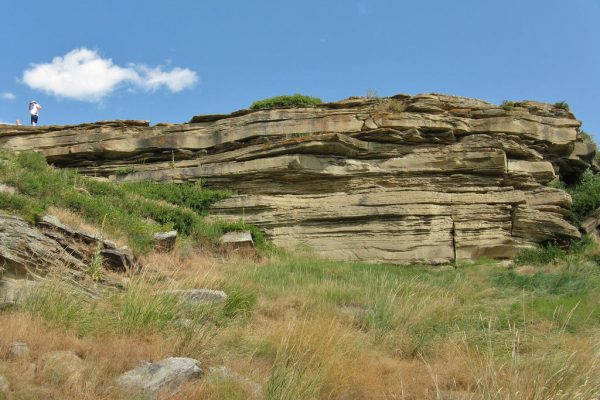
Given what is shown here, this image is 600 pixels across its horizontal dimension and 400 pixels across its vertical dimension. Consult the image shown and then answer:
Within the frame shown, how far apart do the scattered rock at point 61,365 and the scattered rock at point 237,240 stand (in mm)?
9371

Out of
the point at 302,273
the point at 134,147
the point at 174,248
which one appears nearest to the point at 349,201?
the point at 302,273

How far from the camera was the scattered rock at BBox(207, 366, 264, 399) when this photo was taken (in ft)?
14.7

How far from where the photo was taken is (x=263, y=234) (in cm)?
1591

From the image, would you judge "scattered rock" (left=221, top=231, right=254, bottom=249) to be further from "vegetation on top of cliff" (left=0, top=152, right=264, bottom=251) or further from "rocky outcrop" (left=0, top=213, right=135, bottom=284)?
"rocky outcrop" (left=0, top=213, right=135, bottom=284)

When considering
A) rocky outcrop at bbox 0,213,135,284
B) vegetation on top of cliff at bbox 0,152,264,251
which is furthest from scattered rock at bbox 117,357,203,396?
vegetation on top of cliff at bbox 0,152,264,251

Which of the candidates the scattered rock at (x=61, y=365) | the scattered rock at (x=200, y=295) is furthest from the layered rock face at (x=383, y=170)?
the scattered rock at (x=61, y=365)

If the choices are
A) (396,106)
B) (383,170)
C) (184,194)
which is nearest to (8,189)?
(184,194)

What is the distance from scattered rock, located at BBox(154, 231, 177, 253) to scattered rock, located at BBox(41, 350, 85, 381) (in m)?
6.65

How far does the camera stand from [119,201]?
14.5 m

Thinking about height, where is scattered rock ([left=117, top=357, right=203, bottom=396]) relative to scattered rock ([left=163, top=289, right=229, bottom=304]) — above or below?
below

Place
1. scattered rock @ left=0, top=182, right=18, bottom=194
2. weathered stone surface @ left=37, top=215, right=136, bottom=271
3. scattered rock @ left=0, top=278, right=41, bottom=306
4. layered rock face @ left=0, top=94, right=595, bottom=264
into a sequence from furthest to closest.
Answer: layered rock face @ left=0, top=94, right=595, bottom=264 < scattered rock @ left=0, top=182, right=18, bottom=194 < weathered stone surface @ left=37, top=215, right=136, bottom=271 < scattered rock @ left=0, top=278, right=41, bottom=306

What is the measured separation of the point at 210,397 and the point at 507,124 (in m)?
15.6

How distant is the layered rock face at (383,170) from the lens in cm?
1577

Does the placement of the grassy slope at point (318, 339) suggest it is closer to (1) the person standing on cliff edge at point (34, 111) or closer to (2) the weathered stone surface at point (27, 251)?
(2) the weathered stone surface at point (27, 251)
